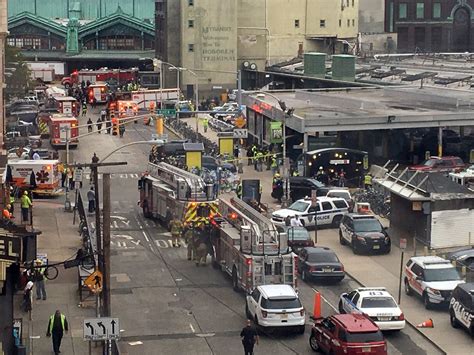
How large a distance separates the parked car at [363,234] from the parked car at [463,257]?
12.4 ft

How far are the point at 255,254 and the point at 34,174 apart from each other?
24.6 metres

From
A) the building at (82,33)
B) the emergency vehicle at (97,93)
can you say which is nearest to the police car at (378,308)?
the emergency vehicle at (97,93)

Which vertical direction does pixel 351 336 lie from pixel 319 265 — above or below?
above

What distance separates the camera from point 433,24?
148000 millimetres

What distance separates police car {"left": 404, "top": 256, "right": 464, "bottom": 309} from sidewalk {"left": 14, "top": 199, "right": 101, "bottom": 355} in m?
9.25

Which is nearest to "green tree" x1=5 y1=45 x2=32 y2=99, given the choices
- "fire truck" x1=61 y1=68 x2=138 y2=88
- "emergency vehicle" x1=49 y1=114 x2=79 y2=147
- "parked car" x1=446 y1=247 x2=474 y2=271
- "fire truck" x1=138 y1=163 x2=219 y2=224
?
"fire truck" x1=61 y1=68 x2=138 y2=88

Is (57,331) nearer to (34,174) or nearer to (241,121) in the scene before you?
(34,174)

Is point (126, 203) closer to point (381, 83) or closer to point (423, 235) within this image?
point (423, 235)

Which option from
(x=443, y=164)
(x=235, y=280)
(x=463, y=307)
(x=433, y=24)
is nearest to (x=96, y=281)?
(x=235, y=280)

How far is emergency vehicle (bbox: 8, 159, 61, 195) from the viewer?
191ft

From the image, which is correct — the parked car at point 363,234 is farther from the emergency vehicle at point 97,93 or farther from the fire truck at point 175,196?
the emergency vehicle at point 97,93

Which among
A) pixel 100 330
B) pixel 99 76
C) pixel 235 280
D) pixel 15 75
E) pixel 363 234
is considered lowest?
pixel 235 280

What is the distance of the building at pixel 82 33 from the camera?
147m

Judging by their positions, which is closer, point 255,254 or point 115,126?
point 255,254
